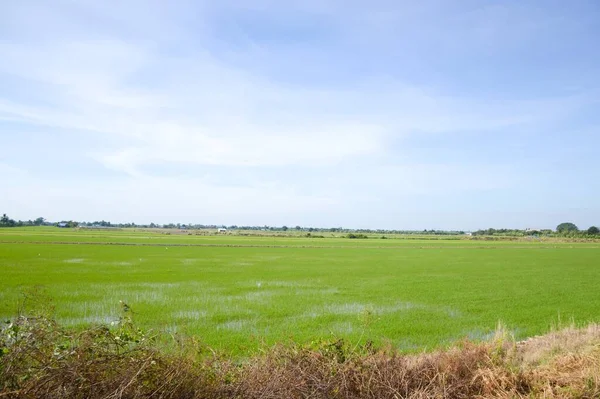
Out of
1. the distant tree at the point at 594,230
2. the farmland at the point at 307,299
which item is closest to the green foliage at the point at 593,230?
the distant tree at the point at 594,230

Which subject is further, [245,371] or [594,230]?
[594,230]

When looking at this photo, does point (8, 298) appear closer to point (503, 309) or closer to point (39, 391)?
point (39, 391)

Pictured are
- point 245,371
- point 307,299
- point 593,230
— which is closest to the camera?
point 245,371

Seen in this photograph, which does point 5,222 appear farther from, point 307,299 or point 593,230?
point 593,230

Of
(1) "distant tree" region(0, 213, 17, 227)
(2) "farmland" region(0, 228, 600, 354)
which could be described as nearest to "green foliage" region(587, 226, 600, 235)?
(2) "farmland" region(0, 228, 600, 354)

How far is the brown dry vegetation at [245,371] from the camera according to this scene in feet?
12.7

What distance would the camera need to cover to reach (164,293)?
17703 millimetres

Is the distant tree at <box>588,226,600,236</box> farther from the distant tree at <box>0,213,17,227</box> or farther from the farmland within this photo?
the distant tree at <box>0,213,17,227</box>

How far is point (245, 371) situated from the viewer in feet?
17.1

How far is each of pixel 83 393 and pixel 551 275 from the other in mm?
30061

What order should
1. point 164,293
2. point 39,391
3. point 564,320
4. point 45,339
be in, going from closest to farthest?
1. point 39,391
2. point 45,339
3. point 564,320
4. point 164,293

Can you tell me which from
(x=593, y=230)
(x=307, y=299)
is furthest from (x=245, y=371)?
(x=593, y=230)

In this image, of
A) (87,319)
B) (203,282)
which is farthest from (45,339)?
(203,282)

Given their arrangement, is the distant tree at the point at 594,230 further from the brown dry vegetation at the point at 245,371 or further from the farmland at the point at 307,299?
the brown dry vegetation at the point at 245,371
